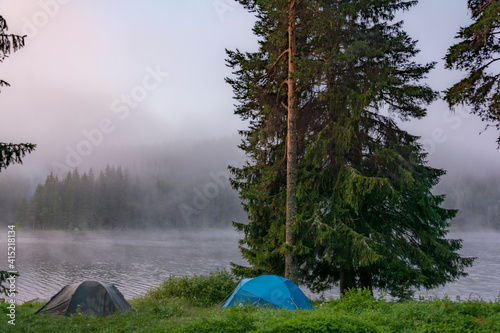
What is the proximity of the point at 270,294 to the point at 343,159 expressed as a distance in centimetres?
620

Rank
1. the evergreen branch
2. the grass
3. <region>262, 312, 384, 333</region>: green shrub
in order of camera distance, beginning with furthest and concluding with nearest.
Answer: the evergreen branch < the grass < <region>262, 312, 384, 333</region>: green shrub

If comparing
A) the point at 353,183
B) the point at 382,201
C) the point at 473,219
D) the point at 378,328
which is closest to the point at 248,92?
the point at 353,183

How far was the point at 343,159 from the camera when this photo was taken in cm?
1412

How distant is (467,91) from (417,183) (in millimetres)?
4749

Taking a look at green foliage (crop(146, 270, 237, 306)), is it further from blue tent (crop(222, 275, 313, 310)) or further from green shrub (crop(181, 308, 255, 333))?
green shrub (crop(181, 308, 255, 333))

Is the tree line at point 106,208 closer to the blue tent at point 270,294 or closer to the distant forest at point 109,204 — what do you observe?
the distant forest at point 109,204

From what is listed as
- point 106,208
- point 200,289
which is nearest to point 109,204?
point 106,208

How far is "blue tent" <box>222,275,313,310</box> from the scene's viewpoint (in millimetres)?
11711

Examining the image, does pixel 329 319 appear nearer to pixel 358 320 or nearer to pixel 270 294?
pixel 358 320

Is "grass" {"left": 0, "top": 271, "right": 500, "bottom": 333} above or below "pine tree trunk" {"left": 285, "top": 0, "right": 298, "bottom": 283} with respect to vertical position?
below

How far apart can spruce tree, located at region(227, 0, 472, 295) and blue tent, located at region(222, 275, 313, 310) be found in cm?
147

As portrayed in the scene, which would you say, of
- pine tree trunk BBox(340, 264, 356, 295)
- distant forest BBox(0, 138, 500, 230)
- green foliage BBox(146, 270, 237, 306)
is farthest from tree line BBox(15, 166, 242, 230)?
pine tree trunk BBox(340, 264, 356, 295)

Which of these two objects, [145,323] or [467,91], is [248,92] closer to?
[467,91]

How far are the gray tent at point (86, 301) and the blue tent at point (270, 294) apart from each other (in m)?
4.33
